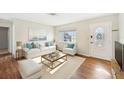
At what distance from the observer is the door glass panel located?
2699mm

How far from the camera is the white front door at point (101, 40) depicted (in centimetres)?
250

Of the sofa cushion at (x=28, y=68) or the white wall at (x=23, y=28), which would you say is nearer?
the sofa cushion at (x=28, y=68)

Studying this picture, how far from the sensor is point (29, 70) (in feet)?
4.80

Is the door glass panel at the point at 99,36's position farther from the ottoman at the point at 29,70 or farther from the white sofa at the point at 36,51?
the ottoman at the point at 29,70

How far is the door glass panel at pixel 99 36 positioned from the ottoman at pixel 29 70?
2.32 meters

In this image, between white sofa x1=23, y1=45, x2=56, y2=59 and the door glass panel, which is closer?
white sofa x1=23, y1=45, x2=56, y2=59

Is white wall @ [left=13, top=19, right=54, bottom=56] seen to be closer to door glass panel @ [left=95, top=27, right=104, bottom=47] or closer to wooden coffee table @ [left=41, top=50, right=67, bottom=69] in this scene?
wooden coffee table @ [left=41, top=50, right=67, bottom=69]

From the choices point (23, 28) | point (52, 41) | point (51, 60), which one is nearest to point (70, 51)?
point (52, 41)

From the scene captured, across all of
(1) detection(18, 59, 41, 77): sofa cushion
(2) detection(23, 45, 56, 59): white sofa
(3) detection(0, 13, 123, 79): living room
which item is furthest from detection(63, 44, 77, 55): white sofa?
(1) detection(18, 59, 41, 77): sofa cushion

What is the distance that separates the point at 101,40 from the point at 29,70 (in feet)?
8.35

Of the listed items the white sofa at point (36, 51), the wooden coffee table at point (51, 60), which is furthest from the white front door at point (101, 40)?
the white sofa at point (36, 51)
